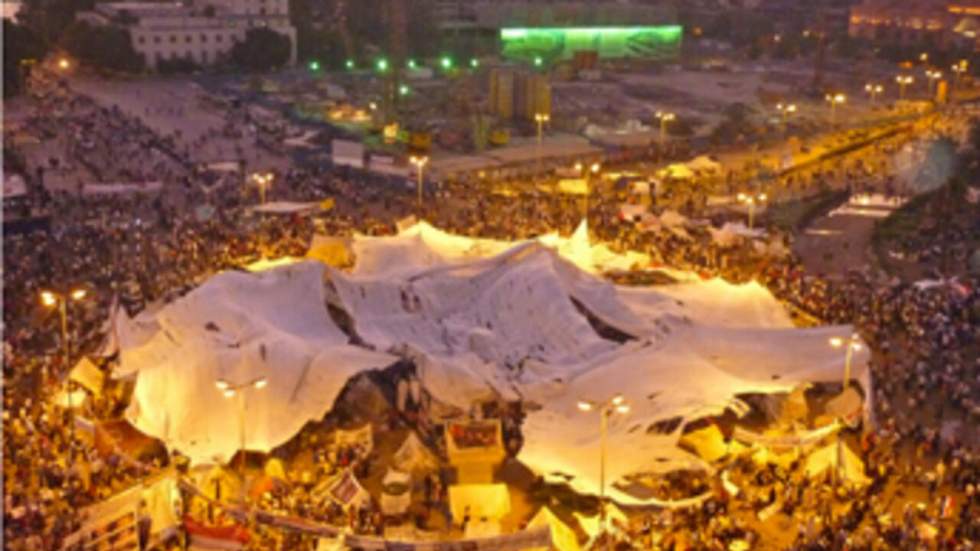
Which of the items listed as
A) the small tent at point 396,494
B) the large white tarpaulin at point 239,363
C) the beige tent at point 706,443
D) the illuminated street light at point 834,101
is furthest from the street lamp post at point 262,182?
the illuminated street light at point 834,101

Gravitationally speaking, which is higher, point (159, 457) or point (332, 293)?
point (332, 293)

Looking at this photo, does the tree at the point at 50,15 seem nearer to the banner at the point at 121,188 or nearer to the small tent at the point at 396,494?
the banner at the point at 121,188

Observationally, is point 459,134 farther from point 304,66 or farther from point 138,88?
point 304,66

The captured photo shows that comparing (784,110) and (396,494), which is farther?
(784,110)

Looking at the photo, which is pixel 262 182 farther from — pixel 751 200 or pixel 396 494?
pixel 396 494

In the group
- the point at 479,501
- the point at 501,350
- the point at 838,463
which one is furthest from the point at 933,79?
the point at 479,501

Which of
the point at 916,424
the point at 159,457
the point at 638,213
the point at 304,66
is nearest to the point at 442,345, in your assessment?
the point at 159,457

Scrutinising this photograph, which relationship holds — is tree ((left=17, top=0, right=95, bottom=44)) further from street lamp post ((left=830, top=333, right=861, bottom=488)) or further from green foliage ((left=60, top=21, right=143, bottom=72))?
street lamp post ((left=830, top=333, right=861, bottom=488))
